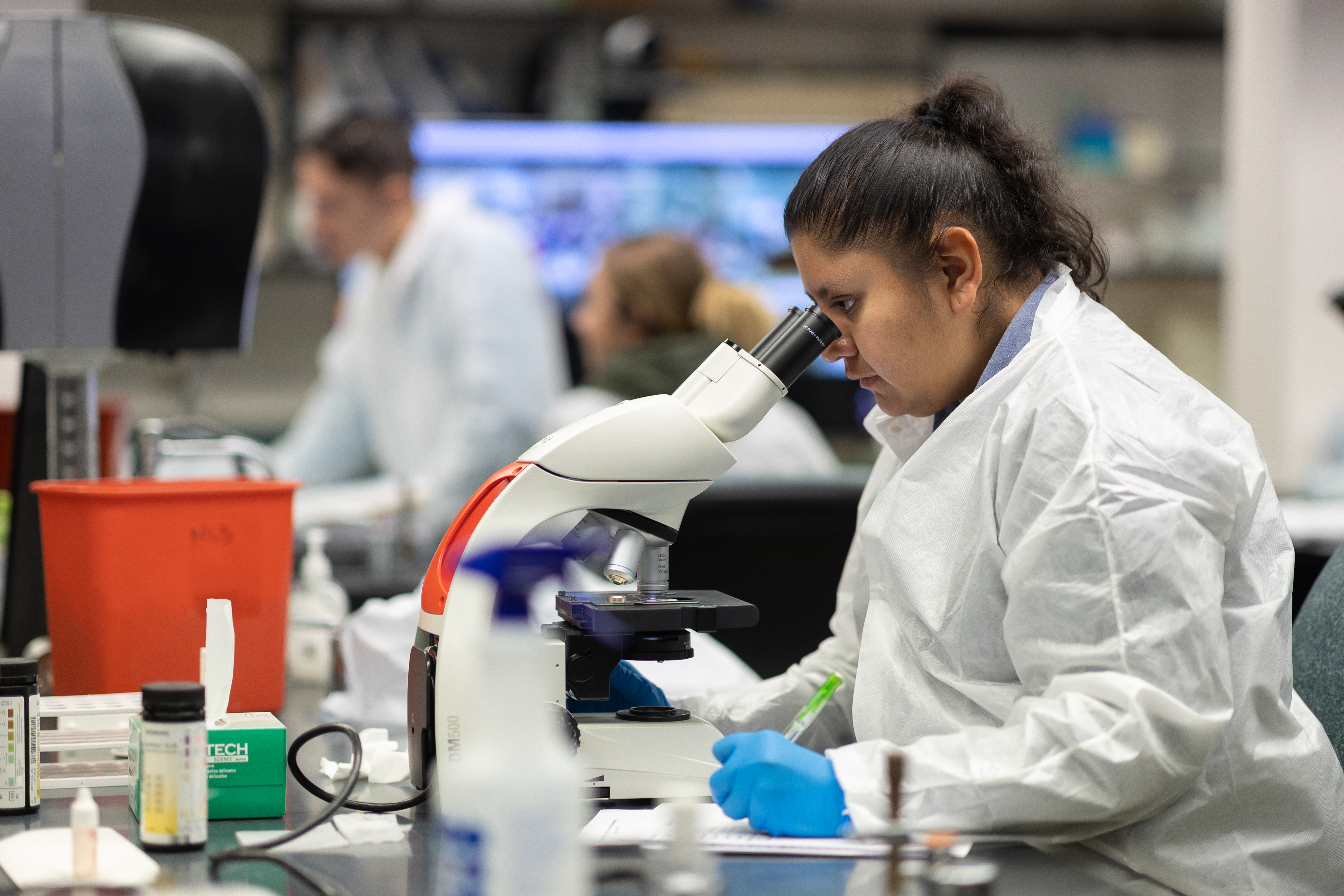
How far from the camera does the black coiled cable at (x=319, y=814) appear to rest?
0.84 metres

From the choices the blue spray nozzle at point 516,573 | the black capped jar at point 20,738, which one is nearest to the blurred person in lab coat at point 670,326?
the black capped jar at point 20,738

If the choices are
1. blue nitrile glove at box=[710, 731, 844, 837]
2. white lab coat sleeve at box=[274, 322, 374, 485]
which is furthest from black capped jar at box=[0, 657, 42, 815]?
white lab coat sleeve at box=[274, 322, 374, 485]

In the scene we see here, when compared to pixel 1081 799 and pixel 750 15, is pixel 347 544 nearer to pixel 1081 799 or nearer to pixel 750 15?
pixel 1081 799

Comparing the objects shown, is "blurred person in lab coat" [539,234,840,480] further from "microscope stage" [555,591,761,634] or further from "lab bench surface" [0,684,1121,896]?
"lab bench surface" [0,684,1121,896]

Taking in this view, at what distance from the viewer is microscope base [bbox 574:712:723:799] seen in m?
1.00

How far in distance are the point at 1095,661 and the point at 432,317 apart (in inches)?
99.4

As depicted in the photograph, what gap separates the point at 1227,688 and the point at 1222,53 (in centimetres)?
469

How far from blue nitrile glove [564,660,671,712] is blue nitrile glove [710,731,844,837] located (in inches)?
8.3

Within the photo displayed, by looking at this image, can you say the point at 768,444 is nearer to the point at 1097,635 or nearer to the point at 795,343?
the point at 795,343

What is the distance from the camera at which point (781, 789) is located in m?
0.90

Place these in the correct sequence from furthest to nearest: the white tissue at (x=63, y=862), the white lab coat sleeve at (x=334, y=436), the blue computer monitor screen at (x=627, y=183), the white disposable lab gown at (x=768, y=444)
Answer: the blue computer monitor screen at (x=627, y=183)
the white lab coat sleeve at (x=334, y=436)
the white disposable lab gown at (x=768, y=444)
the white tissue at (x=63, y=862)

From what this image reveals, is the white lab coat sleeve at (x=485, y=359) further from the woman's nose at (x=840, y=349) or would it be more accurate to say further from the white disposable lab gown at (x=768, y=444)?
the woman's nose at (x=840, y=349)

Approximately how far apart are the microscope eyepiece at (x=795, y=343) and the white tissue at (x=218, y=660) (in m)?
0.46

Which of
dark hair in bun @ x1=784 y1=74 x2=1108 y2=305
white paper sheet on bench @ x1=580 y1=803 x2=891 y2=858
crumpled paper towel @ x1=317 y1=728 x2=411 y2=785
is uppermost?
dark hair in bun @ x1=784 y1=74 x2=1108 y2=305
